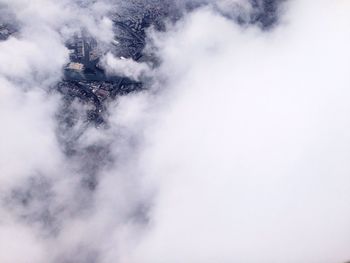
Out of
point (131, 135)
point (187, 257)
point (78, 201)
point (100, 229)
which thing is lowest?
point (187, 257)

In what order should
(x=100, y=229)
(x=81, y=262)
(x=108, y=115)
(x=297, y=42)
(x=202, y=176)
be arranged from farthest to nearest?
1. (x=297, y=42)
2. (x=202, y=176)
3. (x=108, y=115)
4. (x=100, y=229)
5. (x=81, y=262)

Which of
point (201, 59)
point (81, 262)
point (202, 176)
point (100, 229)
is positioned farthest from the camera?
point (201, 59)

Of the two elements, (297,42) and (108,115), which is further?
(297,42)

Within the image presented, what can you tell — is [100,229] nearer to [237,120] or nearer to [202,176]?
[202,176]

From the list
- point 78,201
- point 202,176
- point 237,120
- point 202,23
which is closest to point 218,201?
point 202,176

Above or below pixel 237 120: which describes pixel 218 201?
below

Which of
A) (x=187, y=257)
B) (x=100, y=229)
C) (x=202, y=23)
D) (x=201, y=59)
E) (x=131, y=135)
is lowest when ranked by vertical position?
(x=187, y=257)

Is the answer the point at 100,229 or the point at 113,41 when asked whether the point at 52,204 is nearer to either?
the point at 100,229

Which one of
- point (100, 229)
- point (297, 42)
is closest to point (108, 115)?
point (100, 229)

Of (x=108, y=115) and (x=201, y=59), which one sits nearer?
(x=108, y=115)
